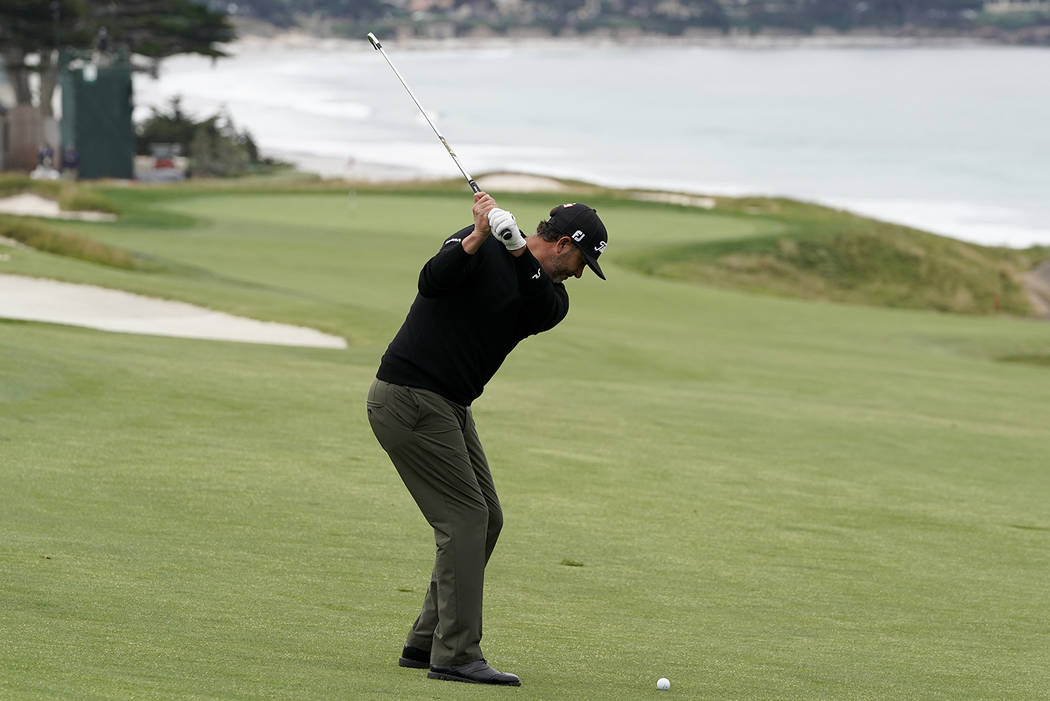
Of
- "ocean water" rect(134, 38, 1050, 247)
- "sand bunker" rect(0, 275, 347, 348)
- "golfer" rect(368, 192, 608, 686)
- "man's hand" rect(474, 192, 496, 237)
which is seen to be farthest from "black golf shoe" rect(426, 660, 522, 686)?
"ocean water" rect(134, 38, 1050, 247)

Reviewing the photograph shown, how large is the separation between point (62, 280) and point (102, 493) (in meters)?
12.5

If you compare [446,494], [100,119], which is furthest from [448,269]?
[100,119]

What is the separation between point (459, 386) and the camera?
6.14 metres

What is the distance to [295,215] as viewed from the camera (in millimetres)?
38469

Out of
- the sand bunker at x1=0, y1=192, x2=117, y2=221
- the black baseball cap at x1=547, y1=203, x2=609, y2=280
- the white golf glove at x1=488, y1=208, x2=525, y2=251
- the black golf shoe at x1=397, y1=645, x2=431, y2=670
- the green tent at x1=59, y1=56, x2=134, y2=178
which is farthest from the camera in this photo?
the green tent at x1=59, y1=56, x2=134, y2=178

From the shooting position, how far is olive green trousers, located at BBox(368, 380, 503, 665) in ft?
20.1

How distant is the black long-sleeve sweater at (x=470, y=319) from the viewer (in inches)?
234

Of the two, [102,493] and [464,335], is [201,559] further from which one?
[464,335]

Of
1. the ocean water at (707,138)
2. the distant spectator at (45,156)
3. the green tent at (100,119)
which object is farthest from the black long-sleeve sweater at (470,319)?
the ocean water at (707,138)

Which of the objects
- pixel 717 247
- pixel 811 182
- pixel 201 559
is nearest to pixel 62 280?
pixel 201 559

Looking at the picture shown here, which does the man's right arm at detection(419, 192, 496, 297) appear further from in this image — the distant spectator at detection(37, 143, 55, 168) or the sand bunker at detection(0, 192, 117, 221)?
the distant spectator at detection(37, 143, 55, 168)

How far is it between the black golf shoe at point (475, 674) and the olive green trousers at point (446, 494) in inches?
1.1

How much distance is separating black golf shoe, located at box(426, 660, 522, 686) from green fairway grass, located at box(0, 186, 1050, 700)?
0.20ft

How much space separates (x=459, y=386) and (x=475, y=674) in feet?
3.83
